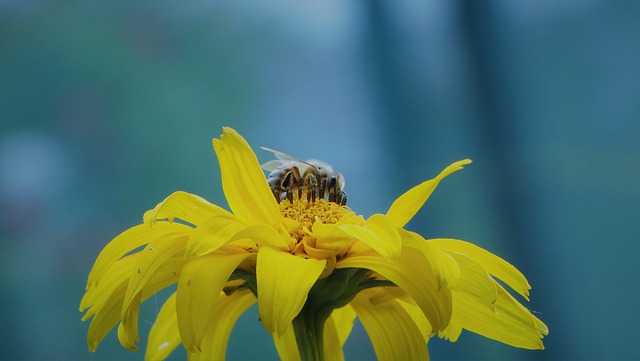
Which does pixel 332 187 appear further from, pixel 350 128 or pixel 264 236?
pixel 350 128

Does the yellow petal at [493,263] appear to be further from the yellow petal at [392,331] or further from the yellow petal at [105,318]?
the yellow petal at [105,318]

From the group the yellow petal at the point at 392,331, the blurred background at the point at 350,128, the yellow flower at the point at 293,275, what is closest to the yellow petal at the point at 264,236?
the yellow flower at the point at 293,275

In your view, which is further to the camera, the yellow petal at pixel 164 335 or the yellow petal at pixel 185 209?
the yellow petal at pixel 164 335

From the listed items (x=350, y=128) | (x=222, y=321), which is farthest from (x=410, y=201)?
(x=350, y=128)

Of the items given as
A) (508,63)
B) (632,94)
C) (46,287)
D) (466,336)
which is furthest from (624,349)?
(46,287)

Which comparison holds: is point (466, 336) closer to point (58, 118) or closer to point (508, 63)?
point (508, 63)

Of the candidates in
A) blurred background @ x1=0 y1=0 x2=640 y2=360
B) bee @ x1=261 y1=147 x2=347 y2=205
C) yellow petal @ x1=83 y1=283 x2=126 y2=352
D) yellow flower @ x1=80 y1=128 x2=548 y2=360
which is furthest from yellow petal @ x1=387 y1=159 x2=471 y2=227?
blurred background @ x1=0 y1=0 x2=640 y2=360

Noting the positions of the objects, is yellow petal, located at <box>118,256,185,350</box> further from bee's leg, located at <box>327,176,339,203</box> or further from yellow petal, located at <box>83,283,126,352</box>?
bee's leg, located at <box>327,176,339,203</box>

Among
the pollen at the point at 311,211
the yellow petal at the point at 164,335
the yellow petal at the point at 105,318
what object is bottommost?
the yellow petal at the point at 164,335
